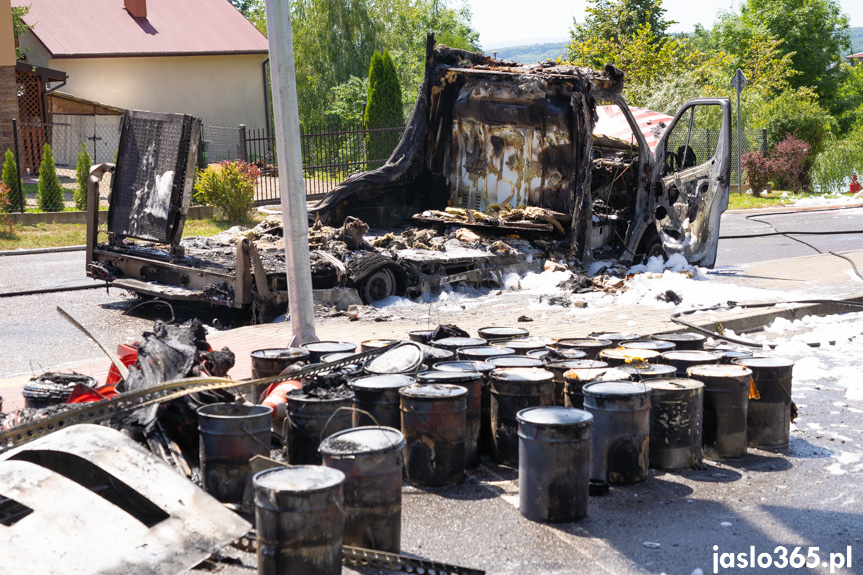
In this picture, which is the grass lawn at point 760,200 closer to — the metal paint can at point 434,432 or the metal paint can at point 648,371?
the metal paint can at point 648,371

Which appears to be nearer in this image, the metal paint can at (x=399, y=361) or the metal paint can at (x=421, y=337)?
the metal paint can at (x=399, y=361)

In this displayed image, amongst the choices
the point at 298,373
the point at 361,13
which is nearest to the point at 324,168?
the point at 298,373

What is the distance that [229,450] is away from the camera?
416cm

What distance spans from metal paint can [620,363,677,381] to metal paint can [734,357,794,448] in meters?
0.51

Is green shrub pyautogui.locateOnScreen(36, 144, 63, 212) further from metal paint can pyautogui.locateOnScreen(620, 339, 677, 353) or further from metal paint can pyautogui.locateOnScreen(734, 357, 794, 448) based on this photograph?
metal paint can pyautogui.locateOnScreen(734, 357, 794, 448)

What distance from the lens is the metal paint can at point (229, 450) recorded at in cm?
416

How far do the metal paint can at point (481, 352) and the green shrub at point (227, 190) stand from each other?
43.9ft

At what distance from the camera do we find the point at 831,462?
200 inches

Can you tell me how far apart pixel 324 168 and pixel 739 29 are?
39337 millimetres

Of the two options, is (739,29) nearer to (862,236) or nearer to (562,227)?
(862,236)

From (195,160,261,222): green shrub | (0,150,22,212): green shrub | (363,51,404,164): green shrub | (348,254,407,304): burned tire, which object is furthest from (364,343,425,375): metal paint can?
(363,51,404,164): green shrub

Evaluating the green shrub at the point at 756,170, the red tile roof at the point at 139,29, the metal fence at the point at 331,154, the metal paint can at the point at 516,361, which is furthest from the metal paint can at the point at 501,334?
the red tile roof at the point at 139,29

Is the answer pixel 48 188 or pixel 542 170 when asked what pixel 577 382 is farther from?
pixel 48 188

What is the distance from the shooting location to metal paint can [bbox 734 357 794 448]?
5.24m
